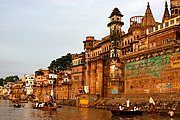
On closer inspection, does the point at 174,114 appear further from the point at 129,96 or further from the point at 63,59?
the point at 63,59

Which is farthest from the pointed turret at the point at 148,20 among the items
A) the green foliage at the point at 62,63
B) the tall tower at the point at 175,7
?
the green foliage at the point at 62,63

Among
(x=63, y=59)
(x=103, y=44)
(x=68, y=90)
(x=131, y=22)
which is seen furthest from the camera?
(x=63, y=59)

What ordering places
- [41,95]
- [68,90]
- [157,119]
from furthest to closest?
[41,95]
[68,90]
[157,119]

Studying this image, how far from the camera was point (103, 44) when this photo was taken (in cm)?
6950

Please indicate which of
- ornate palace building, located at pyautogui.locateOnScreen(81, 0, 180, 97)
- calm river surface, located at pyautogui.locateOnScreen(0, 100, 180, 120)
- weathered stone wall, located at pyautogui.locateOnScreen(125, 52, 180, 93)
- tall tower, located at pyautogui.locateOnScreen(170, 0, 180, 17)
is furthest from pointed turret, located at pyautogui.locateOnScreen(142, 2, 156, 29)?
calm river surface, located at pyautogui.locateOnScreen(0, 100, 180, 120)

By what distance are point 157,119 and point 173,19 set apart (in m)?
21.0

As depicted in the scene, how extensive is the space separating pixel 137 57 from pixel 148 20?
56.7ft

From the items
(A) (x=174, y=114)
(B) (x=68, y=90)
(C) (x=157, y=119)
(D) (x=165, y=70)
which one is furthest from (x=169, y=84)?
(B) (x=68, y=90)

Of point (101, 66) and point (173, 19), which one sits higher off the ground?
point (173, 19)

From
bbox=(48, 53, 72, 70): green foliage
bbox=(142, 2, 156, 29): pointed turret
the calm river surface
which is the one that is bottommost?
the calm river surface

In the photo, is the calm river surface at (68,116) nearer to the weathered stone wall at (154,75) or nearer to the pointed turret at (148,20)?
the weathered stone wall at (154,75)

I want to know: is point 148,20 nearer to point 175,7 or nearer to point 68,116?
point 175,7

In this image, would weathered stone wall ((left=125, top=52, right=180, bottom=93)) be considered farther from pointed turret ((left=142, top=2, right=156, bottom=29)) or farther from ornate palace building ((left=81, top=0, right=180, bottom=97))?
pointed turret ((left=142, top=2, right=156, bottom=29))

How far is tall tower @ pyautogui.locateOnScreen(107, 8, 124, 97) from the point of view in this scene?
52.4 m
